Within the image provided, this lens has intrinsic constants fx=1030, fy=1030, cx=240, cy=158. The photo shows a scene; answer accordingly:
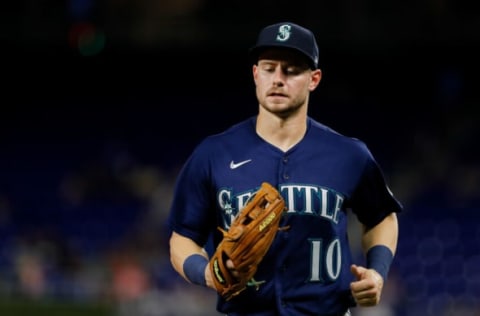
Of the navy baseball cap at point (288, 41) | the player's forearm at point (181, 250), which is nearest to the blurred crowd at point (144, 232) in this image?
the player's forearm at point (181, 250)

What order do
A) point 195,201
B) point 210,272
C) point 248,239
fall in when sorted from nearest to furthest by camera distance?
point 248,239 → point 210,272 → point 195,201

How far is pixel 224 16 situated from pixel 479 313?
5433mm

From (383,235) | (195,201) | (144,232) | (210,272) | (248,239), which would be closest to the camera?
(248,239)

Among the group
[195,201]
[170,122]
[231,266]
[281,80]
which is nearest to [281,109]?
[281,80]

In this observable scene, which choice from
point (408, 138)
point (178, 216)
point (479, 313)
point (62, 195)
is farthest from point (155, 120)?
point (178, 216)

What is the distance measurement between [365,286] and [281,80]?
72 centimetres

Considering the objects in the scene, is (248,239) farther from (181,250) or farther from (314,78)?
(314,78)

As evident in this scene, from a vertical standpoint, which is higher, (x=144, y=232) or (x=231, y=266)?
(x=144, y=232)

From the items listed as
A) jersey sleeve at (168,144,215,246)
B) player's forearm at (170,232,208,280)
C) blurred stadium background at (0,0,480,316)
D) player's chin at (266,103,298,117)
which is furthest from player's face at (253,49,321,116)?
blurred stadium background at (0,0,480,316)

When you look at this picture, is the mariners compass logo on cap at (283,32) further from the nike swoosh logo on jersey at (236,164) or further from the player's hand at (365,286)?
the player's hand at (365,286)

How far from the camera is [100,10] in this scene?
1401 centimetres

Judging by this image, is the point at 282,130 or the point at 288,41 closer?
the point at 288,41

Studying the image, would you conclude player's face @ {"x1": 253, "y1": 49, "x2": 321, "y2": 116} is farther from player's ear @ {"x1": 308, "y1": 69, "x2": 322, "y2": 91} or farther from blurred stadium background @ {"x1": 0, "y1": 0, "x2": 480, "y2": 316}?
blurred stadium background @ {"x1": 0, "y1": 0, "x2": 480, "y2": 316}

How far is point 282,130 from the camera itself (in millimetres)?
3518
